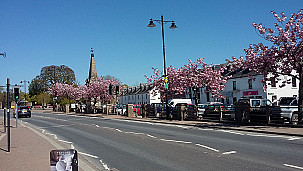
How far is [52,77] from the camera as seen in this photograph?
362 feet

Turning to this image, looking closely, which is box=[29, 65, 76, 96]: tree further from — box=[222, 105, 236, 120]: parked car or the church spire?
box=[222, 105, 236, 120]: parked car

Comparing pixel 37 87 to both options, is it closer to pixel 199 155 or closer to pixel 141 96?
pixel 141 96

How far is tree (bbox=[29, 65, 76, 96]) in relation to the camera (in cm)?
10812

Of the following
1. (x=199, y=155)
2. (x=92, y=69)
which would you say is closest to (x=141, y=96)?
(x=92, y=69)

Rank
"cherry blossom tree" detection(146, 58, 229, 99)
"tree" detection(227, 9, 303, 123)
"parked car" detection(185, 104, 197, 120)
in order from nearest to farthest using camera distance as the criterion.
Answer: "tree" detection(227, 9, 303, 123), "parked car" detection(185, 104, 197, 120), "cherry blossom tree" detection(146, 58, 229, 99)

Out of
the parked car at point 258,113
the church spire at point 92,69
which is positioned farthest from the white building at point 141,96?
the parked car at point 258,113

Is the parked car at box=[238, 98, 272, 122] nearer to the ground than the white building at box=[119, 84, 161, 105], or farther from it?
nearer to the ground

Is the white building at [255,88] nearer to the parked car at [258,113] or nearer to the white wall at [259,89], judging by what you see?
the white wall at [259,89]

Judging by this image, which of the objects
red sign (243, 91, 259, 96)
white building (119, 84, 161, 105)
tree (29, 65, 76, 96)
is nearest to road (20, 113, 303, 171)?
red sign (243, 91, 259, 96)

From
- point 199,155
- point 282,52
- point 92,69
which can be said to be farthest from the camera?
point 92,69

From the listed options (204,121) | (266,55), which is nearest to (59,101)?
(204,121)

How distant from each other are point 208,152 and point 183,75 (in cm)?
2840

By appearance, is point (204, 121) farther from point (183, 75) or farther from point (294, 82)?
point (294, 82)

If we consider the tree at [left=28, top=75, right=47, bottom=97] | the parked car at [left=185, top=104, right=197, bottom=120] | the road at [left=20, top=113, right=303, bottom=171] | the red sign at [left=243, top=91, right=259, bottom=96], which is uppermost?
the tree at [left=28, top=75, right=47, bottom=97]
